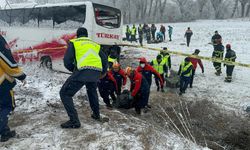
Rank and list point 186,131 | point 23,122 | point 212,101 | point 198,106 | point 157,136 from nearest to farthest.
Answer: point 157,136, point 23,122, point 186,131, point 198,106, point 212,101

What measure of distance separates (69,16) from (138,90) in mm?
6203

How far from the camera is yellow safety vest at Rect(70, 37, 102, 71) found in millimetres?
5586

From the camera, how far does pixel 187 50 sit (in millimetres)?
22781

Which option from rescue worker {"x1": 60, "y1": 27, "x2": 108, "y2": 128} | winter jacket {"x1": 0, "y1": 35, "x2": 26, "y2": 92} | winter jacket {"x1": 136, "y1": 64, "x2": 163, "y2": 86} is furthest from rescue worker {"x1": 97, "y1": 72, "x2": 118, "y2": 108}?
winter jacket {"x1": 0, "y1": 35, "x2": 26, "y2": 92}

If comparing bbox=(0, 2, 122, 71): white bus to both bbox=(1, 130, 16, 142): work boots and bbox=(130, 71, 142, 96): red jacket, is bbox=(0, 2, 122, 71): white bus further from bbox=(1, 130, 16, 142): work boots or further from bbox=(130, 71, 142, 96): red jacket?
bbox=(1, 130, 16, 142): work boots

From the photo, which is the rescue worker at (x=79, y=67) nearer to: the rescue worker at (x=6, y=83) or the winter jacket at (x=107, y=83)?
the rescue worker at (x=6, y=83)

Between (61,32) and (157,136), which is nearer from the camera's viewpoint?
(157,136)

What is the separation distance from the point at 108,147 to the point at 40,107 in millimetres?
2718

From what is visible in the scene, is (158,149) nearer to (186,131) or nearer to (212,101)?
(186,131)

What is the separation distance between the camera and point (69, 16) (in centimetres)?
1310

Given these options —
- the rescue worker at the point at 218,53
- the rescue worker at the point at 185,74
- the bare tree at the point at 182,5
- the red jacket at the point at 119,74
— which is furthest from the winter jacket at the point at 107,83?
the bare tree at the point at 182,5

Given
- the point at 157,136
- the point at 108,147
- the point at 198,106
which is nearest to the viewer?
the point at 108,147

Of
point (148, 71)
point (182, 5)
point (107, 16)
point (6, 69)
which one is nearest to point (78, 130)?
point (6, 69)

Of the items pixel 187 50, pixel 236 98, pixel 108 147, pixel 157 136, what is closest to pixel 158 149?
pixel 157 136
